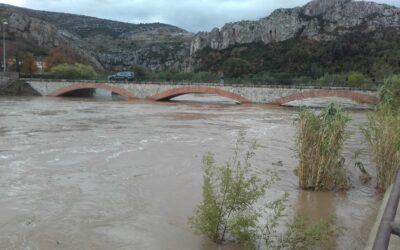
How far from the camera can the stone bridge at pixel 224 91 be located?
4669cm

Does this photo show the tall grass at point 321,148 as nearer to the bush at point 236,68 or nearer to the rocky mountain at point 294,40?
the rocky mountain at point 294,40

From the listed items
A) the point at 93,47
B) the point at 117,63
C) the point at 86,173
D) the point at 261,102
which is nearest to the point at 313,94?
the point at 261,102

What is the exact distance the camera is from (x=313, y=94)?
1906 inches

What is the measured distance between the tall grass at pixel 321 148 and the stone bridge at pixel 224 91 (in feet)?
117

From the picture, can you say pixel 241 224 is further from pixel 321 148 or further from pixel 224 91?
pixel 224 91

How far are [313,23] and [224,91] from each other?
Answer: 7744 centimetres

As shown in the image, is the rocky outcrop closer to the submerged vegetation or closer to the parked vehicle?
the parked vehicle

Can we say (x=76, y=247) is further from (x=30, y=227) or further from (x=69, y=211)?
(x=69, y=211)

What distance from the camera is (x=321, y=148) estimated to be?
1070 centimetres

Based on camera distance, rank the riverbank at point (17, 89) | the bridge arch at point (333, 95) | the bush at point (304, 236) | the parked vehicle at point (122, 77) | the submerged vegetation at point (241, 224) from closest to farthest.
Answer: the bush at point (304, 236) → the submerged vegetation at point (241, 224) → the bridge arch at point (333, 95) → the riverbank at point (17, 89) → the parked vehicle at point (122, 77)

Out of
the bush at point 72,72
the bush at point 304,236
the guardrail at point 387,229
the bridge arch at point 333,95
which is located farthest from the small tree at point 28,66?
the guardrail at point 387,229

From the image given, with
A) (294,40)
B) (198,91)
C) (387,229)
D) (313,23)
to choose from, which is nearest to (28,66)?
(198,91)

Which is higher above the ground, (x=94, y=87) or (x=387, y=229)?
(x=387, y=229)

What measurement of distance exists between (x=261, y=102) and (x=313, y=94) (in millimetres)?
6458
